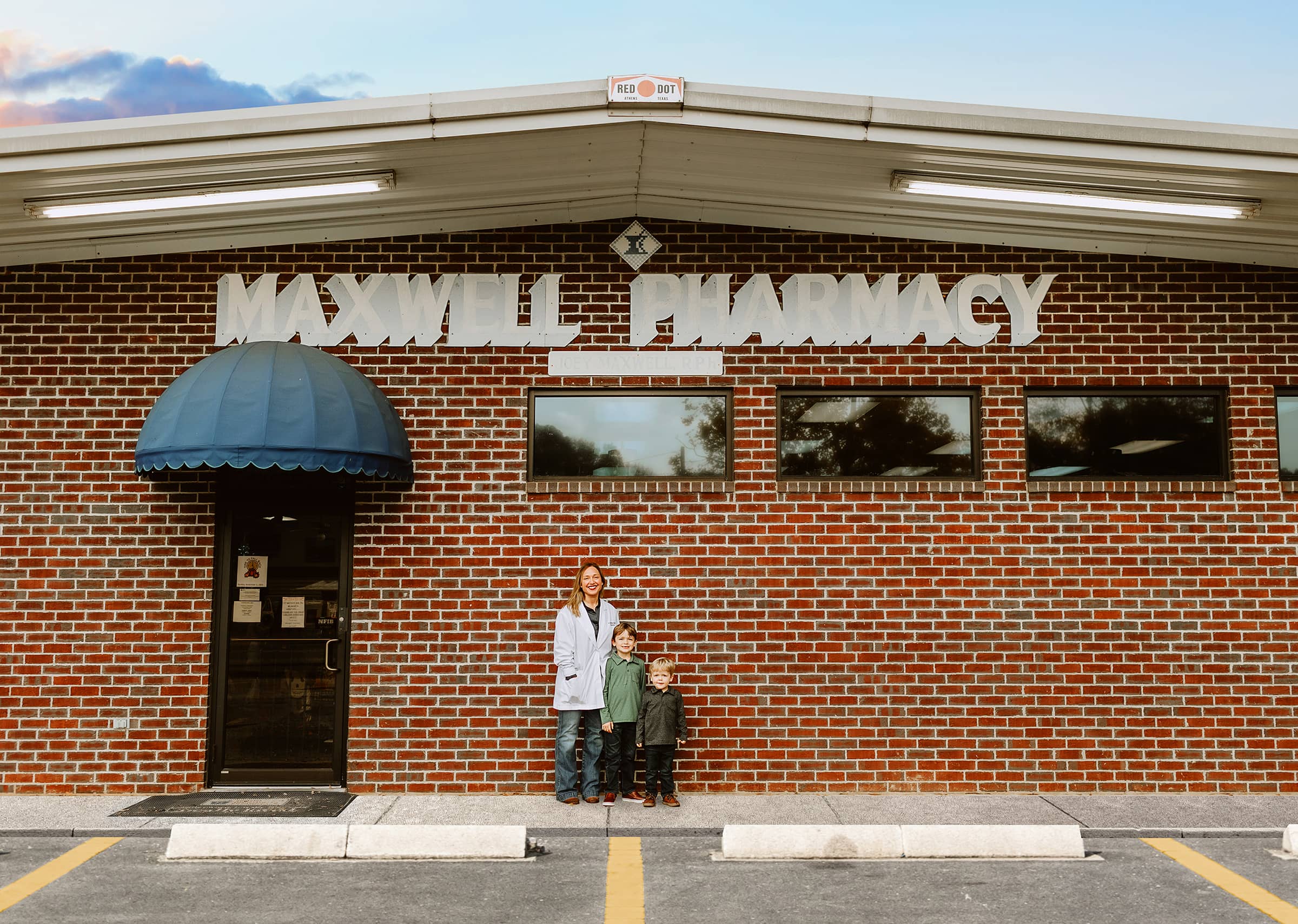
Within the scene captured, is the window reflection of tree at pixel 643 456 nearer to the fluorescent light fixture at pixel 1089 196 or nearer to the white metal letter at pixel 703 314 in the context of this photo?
the white metal letter at pixel 703 314

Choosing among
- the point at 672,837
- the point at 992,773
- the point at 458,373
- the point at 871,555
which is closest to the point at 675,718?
the point at 672,837

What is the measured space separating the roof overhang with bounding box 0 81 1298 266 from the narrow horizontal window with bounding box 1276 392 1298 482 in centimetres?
116

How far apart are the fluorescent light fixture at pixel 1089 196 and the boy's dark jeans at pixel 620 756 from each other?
4554 mm

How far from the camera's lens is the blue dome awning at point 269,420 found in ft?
23.5

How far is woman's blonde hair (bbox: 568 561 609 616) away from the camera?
312 inches

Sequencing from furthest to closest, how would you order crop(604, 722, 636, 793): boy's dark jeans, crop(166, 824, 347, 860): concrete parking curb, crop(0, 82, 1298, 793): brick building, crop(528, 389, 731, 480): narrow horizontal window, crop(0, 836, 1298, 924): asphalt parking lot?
crop(528, 389, 731, 480): narrow horizontal window
crop(0, 82, 1298, 793): brick building
crop(604, 722, 636, 793): boy's dark jeans
crop(166, 824, 347, 860): concrete parking curb
crop(0, 836, 1298, 924): asphalt parking lot

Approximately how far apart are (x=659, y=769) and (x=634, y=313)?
3.60 meters

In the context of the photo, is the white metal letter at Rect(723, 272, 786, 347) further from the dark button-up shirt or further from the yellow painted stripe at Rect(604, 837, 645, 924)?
the yellow painted stripe at Rect(604, 837, 645, 924)

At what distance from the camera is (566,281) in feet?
28.1

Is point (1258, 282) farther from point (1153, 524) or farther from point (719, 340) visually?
point (719, 340)

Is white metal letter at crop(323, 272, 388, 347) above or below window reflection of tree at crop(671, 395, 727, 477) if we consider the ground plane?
above

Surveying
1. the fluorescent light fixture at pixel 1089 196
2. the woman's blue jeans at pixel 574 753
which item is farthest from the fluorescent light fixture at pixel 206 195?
the woman's blue jeans at pixel 574 753

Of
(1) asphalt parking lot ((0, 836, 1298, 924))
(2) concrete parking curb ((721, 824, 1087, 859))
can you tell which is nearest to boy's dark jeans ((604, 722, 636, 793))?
(1) asphalt parking lot ((0, 836, 1298, 924))

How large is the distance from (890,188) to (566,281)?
267cm
